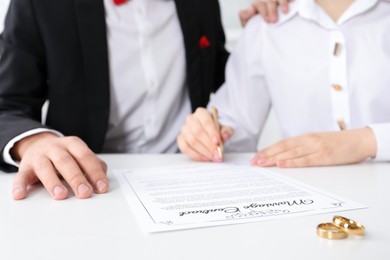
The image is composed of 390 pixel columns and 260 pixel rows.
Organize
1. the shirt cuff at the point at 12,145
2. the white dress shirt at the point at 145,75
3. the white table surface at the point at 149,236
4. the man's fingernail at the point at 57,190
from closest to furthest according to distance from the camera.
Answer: the white table surface at the point at 149,236 → the man's fingernail at the point at 57,190 → the shirt cuff at the point at 12,145 → the white dress shirt at the point at 145,75

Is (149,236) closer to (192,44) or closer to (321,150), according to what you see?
(321,150)

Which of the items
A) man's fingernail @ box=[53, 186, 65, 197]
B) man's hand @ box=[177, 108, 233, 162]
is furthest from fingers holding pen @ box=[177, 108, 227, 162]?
man's fingernail @ box=[53, 186, 65, 197]

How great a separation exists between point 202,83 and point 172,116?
0.11m

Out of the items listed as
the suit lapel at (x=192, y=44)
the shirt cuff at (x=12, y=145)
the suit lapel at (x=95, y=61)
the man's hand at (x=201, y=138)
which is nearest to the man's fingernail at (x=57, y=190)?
the shirt cuff at (x=12, y=145)

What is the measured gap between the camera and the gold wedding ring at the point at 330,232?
372 mm

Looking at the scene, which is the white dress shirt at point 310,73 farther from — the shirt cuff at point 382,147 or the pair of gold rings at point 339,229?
the pair of gold rings at point 339,229

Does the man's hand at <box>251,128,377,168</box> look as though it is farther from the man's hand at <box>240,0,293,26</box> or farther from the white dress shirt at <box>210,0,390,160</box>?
the man's hand at <box>240,0,293,26</box>

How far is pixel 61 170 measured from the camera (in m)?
0.55

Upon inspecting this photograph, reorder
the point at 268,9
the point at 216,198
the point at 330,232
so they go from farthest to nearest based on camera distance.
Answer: the point at 268,9 < the point at 216,198 < the point at 330,232

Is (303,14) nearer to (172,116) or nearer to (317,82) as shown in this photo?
(317,82)

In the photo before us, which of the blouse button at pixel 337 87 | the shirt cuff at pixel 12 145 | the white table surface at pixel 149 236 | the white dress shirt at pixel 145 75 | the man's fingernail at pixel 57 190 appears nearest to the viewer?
the white table surface at pixel 149 236

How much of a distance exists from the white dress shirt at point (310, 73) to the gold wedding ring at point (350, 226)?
57 centimetres

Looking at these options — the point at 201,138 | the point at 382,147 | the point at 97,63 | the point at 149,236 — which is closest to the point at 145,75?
the point at 97,63

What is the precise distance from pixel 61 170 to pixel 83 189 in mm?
47
